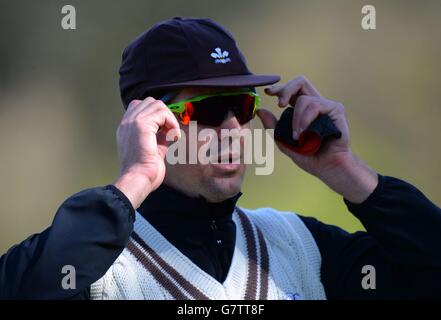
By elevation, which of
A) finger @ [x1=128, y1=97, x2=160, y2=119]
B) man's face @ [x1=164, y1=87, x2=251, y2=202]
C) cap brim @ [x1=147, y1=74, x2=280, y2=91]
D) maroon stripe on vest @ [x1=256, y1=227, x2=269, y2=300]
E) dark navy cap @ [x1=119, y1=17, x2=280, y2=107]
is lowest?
maroon stripe on vest @ [x1=256, y1=227, x2=269, y2=300]

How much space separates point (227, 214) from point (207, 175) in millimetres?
128

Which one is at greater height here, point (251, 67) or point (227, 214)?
point (251, 67)

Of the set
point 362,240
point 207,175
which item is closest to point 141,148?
point 207,175

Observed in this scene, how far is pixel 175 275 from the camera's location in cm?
232

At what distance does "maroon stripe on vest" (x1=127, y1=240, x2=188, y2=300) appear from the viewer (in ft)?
7.55

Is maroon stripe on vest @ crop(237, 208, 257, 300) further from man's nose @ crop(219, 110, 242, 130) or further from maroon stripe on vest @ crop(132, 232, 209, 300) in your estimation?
man's nose @ crop(219, 110, 242, 130)

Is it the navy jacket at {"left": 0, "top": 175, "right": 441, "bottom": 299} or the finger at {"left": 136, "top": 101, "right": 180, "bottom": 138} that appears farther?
the navy jacket at {"left": 0, "top": 175, "right": 441, "bottom": 299}

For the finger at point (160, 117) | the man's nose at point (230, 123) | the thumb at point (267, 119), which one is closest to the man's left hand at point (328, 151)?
the thumb at point (267, 119)

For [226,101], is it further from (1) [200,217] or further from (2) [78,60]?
(2) [78,60]

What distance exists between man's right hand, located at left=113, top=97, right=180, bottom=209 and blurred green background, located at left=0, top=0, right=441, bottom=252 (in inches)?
162

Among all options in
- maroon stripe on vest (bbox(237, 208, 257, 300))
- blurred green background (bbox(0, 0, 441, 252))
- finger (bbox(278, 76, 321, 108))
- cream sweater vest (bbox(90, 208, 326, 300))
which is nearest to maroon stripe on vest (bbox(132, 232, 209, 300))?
cream sweater vest (bbox(90, 208, 326, 300))

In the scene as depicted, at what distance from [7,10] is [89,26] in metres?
0.69

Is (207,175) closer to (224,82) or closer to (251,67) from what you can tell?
(224,82)
